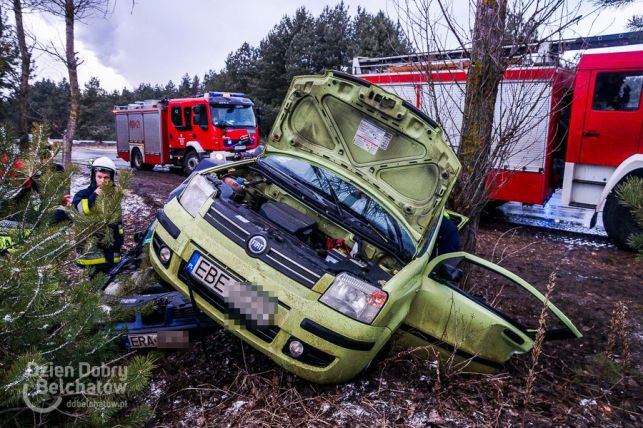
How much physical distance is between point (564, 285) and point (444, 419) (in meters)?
3.56

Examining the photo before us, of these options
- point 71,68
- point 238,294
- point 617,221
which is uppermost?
point 71,68

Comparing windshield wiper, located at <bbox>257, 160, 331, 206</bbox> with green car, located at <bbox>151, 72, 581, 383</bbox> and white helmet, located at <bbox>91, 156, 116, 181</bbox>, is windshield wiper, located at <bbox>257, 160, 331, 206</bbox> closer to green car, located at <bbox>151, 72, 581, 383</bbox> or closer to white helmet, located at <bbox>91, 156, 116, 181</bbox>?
green car, located at <bbox>151, 72, 581, 383</bbox>

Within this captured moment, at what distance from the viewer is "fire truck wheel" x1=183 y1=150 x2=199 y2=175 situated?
1424 cm

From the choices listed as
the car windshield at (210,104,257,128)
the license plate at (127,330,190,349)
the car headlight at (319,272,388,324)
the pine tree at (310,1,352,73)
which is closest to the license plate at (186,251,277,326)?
the car headlight at (319,272,388,324)

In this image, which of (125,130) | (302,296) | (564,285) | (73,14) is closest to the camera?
(302,296)

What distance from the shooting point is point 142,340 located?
3.02m

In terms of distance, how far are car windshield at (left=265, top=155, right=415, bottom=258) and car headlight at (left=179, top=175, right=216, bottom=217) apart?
0.76 m

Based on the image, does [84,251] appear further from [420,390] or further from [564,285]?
[564,285]

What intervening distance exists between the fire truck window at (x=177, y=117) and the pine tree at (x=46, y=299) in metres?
13.2

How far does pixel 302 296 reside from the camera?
2.55 meters

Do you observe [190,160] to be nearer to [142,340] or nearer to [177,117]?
[177,117]

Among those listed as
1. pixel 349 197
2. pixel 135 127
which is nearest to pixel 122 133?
pixel 135 127

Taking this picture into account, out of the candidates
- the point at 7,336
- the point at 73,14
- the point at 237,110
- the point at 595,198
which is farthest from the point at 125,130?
the point at 7,336

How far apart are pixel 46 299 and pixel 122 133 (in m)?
17.9
